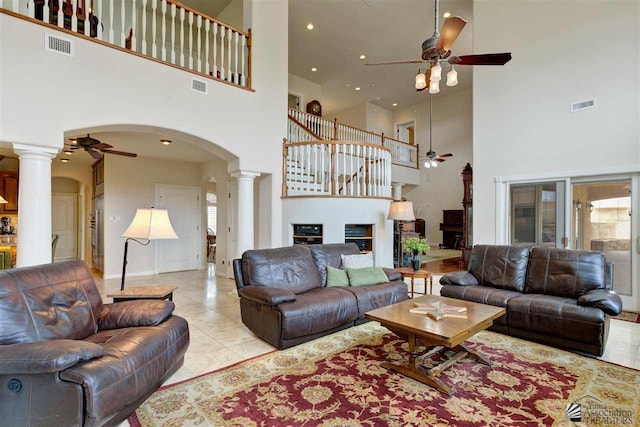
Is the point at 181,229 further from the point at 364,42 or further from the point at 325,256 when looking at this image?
the point at 364,42

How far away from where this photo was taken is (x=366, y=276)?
13.1 feet

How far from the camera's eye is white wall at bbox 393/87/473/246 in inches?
446

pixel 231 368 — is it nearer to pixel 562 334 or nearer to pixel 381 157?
pixel 562 334

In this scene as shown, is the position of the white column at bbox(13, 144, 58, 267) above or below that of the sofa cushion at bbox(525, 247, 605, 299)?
above

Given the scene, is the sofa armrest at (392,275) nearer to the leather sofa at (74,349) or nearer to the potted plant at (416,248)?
the potted plant at (416,248)

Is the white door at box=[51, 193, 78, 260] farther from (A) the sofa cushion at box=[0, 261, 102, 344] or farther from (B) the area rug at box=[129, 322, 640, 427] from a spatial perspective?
(B) the area rug at box=[129, 322, 640, 427]

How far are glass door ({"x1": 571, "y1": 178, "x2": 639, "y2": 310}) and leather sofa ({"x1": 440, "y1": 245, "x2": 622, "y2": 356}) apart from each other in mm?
1306

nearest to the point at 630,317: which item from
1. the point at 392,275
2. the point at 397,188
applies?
the point at 392,275

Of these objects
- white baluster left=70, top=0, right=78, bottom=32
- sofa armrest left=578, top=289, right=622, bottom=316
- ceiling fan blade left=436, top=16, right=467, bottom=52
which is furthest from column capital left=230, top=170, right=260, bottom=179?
sofa armrest left=578, top=289, right=622, bottom=316

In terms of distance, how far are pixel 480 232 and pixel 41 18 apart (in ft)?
22.0

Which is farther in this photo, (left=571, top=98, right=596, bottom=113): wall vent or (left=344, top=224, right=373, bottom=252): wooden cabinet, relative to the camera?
(left=344, top=224, right=373, bottom=252): wooden cabinet

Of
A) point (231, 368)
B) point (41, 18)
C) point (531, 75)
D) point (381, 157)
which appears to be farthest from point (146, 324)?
point (531, 75)

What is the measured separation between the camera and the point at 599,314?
2.85 m

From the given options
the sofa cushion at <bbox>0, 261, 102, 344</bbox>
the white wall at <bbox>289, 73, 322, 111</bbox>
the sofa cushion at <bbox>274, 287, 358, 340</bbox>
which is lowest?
the sofa cushion at <bbox>274, 287, 358, 340</bbox>
